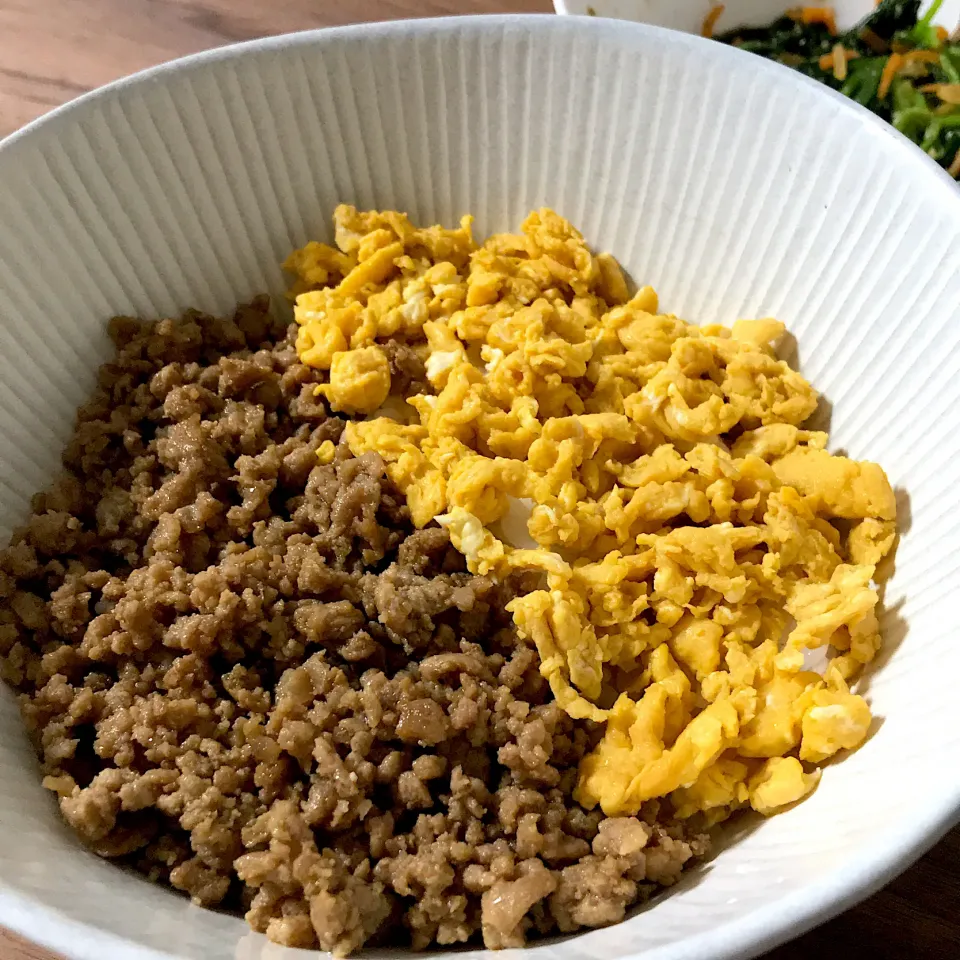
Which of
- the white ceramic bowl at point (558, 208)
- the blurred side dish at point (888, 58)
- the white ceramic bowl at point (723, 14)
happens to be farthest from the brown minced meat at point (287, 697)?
the blurred side dish at point (888, 58)

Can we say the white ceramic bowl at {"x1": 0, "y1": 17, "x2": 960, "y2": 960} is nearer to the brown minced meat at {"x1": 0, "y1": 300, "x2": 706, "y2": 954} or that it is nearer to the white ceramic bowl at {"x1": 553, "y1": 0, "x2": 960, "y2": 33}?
the brown minced meat at {"x1": 0, "y1": 300, "x2": 706, "y2": 954}

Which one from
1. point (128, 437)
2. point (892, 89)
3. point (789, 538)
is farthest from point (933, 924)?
point (892, 89)

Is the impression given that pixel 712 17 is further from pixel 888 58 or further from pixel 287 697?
pixel 287 697

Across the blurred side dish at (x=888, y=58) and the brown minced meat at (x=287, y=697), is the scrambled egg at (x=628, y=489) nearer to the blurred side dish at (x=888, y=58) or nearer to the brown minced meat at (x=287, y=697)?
the brown minced meat at (x=287, y=697)

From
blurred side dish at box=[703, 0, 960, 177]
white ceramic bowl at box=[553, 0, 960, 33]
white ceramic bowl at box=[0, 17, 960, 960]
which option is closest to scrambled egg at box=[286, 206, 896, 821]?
white ceramic bowl at box=[0, 17, 960, 960]

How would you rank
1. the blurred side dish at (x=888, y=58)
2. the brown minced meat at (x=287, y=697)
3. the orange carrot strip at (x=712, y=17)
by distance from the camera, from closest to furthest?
the brown minced meat at (x=287, y=697) → the blurred side dish at (x=888, y=58) → the orange carrot strip at (x=712, y=17)

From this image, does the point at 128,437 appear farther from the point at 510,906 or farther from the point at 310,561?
the point at 510,906
